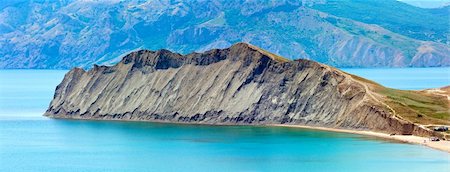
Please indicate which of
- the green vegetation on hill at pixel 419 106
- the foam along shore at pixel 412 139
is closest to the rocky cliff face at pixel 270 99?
the foam along shore at pixel 412 139

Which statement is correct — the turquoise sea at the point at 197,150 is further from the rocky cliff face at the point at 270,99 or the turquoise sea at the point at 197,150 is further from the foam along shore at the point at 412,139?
the rocky cliff face at the point at 270,99

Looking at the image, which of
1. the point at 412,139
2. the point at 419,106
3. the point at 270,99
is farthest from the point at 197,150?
the point at 419,106

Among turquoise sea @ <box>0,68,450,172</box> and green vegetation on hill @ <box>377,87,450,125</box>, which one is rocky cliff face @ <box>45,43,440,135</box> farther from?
turquoise sea @ <box>0,68,450,172</box>

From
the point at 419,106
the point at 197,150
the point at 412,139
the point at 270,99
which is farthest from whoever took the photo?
the point at 270,99

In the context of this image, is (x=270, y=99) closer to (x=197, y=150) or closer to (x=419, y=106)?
(x=419, y=106)

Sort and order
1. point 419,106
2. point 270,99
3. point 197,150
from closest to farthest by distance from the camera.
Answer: point 197,150 < point 419,106 < point 270,99

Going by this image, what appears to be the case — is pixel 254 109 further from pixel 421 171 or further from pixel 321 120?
pixel 421 171

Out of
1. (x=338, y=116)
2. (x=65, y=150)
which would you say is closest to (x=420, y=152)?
(x=338, y=116)

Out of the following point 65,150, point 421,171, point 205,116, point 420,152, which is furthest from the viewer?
point 205,116

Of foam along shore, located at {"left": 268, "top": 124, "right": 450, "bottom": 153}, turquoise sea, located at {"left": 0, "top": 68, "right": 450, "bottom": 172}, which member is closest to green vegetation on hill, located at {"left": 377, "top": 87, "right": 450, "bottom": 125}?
foam along shore, located at {"left": 268, "top": 124, "right": 450, "bottom": 153}
